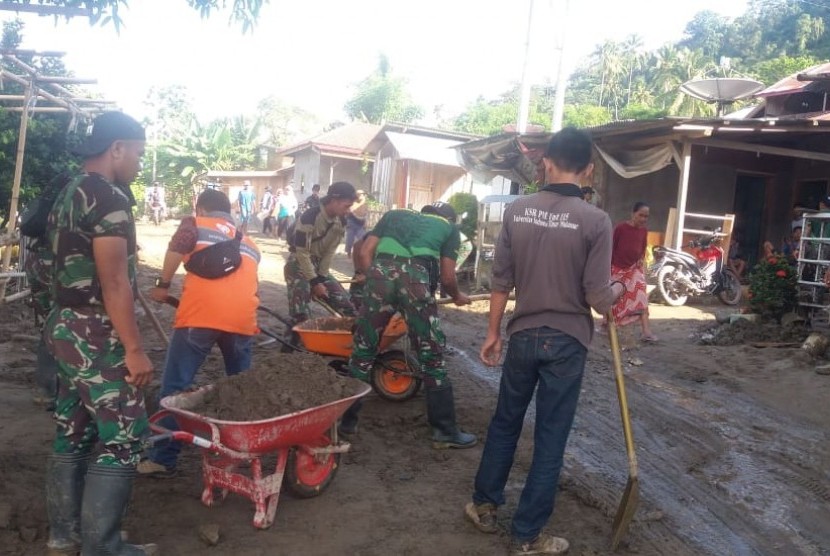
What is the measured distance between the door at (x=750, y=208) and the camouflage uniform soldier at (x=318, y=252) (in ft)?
36.1

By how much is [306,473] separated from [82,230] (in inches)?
70.0

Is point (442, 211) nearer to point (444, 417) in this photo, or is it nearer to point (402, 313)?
point (402, 313)

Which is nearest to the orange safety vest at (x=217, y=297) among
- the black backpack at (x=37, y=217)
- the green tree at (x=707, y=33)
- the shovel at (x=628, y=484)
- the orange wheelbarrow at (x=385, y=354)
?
the black backpack at (x=37, y=217)

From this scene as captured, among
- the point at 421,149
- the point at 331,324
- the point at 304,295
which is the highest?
the point at 421,149

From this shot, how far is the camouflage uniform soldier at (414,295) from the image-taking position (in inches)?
184

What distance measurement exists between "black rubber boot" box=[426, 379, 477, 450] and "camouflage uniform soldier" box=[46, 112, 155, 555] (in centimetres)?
221

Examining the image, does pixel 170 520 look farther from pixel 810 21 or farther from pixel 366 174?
pixel 810 21

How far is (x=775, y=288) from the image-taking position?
877 cm

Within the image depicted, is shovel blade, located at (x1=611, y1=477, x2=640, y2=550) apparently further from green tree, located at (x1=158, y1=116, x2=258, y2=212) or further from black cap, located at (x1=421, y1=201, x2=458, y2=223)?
green tree, located at (x1=158, y1=116, x2=258, y2=212)

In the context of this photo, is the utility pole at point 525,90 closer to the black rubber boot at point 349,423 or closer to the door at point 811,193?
the door at point 811,193

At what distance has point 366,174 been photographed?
28.9 meters

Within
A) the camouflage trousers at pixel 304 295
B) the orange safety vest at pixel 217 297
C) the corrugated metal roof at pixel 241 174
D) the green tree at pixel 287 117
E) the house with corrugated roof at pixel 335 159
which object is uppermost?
the green tree at pixel 287 117

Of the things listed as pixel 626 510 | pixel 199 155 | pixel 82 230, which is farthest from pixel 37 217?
pixel 199 155

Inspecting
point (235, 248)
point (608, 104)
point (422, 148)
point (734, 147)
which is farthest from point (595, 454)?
point (608, 104)
